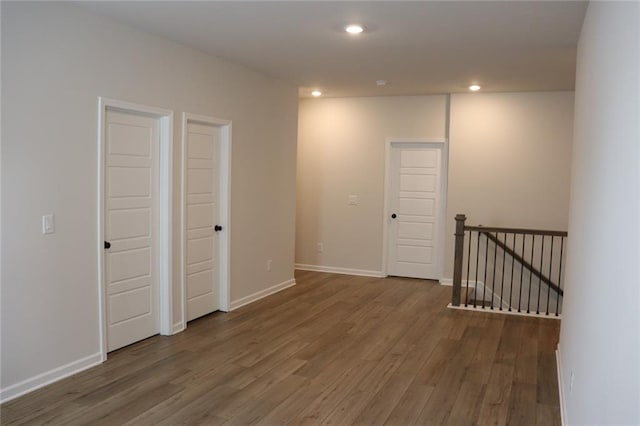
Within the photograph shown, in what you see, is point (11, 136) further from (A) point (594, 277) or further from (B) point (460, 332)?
(B) point (460, 332)

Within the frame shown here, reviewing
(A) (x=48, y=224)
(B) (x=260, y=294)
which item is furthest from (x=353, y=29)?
(B) (x=260, y=294)

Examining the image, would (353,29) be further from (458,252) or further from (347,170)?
(347,170)

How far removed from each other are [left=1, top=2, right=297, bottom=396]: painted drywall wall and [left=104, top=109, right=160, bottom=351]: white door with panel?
0.20 m

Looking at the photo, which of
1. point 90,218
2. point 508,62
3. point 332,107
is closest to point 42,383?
point 90,218

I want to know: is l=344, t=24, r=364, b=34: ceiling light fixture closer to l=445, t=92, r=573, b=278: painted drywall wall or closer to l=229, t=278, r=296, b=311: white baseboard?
l=229, t=278, r=296, b=311: white baseboard

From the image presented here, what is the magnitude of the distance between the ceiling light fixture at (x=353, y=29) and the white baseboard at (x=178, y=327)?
3.02 m

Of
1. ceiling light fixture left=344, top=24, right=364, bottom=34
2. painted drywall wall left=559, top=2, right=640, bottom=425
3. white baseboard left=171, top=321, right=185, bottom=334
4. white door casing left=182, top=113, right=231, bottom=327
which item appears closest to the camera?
painted drywall wall left=559, top=2, right=640, bottom=425

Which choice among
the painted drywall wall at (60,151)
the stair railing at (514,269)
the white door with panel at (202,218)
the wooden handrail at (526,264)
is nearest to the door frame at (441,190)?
the stair railing at (514,269)

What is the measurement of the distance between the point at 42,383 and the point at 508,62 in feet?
16.0

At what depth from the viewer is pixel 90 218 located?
3824mm

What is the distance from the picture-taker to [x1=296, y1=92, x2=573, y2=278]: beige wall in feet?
22.2

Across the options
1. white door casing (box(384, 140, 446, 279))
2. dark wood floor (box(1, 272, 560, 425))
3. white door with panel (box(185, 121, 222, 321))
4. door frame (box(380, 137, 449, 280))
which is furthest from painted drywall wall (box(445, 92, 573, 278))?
white door with panel (box(185, 121, 222, 321))

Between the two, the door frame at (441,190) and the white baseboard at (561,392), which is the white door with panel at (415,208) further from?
the white baseboard at (561,392)

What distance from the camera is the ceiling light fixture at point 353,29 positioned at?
402 cm
